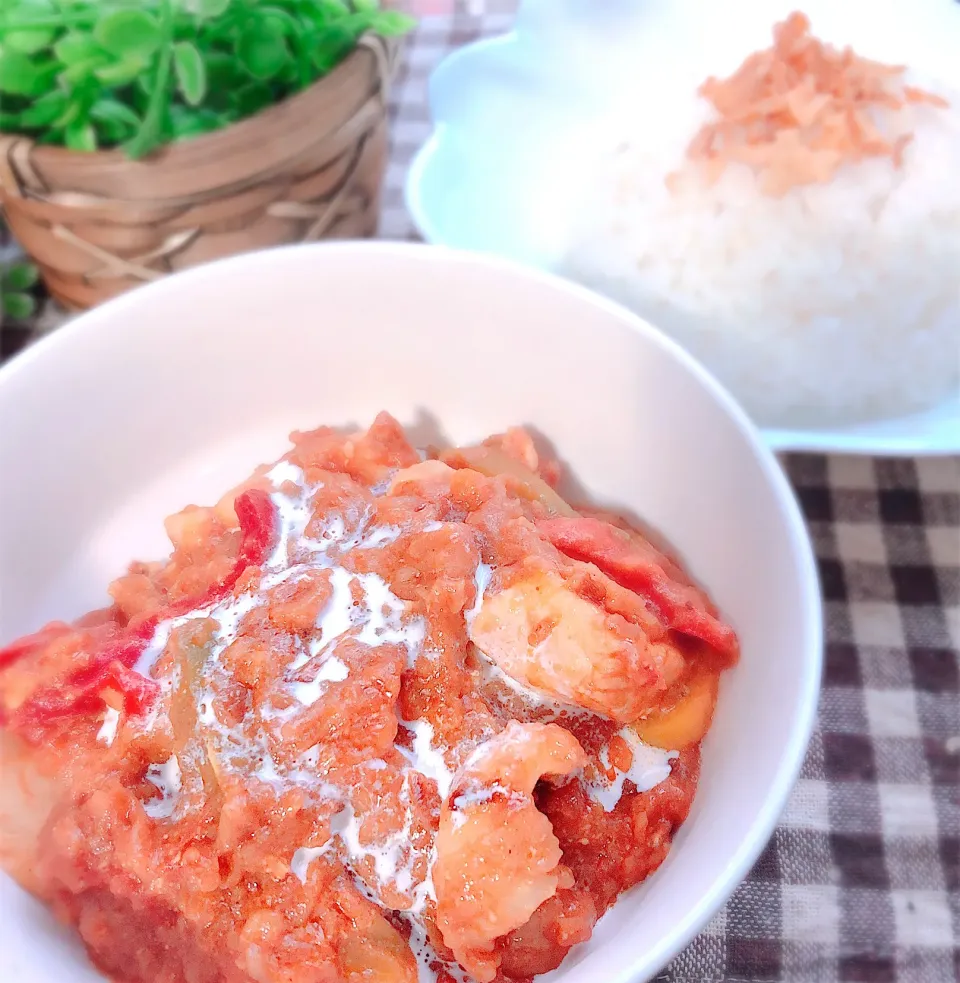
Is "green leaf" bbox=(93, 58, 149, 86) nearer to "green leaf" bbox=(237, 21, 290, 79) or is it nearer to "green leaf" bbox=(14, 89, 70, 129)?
"green leaf" bbox=(14, 89, 70, 129)

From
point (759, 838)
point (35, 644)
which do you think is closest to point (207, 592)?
point (35, 644)

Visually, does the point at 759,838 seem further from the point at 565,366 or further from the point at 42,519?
the point at 42,519

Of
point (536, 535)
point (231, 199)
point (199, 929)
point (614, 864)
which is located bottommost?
point (614, 864)

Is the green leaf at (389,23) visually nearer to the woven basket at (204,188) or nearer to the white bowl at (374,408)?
the woven basket at (204,188)

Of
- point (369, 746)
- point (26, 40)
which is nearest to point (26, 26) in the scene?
point (26, 40)

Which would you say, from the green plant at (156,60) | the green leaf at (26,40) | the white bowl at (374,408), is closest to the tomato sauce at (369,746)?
the white bowl at (374,408)

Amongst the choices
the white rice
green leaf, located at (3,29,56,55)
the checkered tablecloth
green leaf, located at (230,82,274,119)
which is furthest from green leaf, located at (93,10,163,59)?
the white rice
